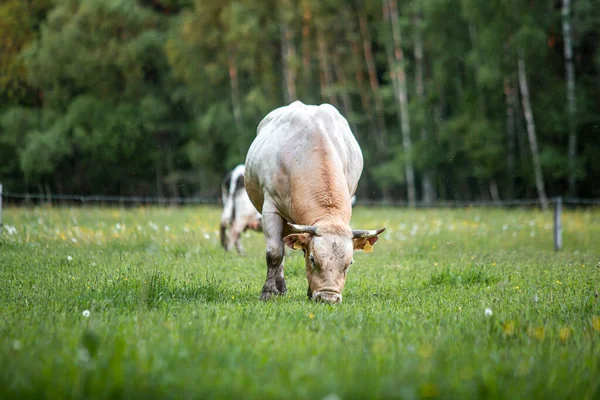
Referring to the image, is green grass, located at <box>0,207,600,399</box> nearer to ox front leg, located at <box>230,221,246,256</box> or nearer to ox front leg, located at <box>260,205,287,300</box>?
ox front leg, located at <box>260,205,287,300</box>

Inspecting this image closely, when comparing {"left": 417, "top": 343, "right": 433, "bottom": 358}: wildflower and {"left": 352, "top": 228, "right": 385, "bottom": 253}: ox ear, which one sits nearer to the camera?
{"left": 417, "top": 343, "right": 433, "bottom": 358}: wildflower

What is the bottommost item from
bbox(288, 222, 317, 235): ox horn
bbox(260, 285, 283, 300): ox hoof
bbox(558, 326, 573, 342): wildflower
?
bbox(260, 285, 283, 300): ox hoof

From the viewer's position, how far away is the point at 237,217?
13.2m

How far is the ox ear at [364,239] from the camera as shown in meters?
7.20

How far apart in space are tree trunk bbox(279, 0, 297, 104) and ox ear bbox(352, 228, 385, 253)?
1015 inches

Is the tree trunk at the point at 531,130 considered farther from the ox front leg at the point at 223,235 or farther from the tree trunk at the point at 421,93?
the ox front leg at the point at 223,235

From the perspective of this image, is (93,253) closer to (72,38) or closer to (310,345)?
(310,345)

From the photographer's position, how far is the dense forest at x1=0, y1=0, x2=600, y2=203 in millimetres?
27312

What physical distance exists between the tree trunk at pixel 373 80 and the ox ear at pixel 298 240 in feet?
87.0

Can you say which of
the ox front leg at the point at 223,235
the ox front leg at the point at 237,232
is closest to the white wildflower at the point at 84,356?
the ox front leg at the point at 237,232

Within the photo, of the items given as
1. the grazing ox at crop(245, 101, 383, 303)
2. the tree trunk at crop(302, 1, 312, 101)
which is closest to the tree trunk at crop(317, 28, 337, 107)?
the tree trunk at crop(302, 1, 312, 101)

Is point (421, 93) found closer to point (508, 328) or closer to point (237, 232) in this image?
point (237, 232)

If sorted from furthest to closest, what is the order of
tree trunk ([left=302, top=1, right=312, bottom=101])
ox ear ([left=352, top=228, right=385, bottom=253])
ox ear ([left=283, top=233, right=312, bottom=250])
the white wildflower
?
tree trunk ([left=302, top=1, right=312, bottom=101]), ox ear ([left=352, top=228, right=385, bottom=253]), ox ear ([left=283, top=233, right=312, bottom=250]), the white wildflower

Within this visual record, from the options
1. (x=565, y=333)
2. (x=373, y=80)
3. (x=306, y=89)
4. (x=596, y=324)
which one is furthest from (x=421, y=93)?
(x=565, y=333)
